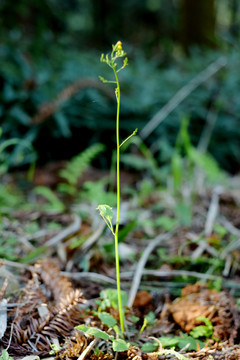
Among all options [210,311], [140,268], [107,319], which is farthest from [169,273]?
[107,319]

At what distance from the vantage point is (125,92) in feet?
12.2

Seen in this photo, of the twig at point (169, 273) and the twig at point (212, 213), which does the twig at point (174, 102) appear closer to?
the twig at point (212, 213)

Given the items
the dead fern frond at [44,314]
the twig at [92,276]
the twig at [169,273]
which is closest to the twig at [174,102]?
the twig at [169,273]

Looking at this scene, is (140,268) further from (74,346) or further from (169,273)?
A: (74,346)

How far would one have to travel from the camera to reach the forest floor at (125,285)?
933mm

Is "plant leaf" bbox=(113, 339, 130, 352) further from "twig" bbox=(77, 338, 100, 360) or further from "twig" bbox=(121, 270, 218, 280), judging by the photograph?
"twig" bbox=(121, 270, 218, 280)

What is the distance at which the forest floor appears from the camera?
0.93 meters

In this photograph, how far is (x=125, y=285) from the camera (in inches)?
53.8

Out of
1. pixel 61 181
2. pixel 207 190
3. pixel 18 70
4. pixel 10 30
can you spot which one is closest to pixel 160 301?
pixel 207 190

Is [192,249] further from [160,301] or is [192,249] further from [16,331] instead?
[16,331]

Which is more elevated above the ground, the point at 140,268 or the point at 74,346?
the point at 140,268

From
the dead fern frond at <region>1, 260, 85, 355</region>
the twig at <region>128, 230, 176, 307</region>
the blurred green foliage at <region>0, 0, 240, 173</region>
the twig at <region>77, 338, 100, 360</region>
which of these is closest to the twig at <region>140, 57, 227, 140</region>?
the blurred green foliage at <region>0, 0, 240, 173</region>

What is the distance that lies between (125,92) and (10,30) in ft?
4.93

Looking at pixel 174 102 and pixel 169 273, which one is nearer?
pixel 169 273
